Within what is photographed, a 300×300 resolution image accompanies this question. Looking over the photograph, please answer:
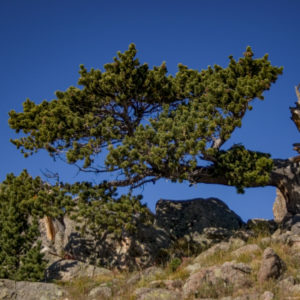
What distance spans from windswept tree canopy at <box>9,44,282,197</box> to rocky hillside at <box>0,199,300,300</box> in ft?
9.13

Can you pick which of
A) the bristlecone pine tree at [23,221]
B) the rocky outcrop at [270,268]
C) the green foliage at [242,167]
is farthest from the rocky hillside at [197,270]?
the green foliage at [242,167]

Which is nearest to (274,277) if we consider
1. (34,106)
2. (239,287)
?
(239,287)

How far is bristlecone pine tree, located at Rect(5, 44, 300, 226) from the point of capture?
17.7 m

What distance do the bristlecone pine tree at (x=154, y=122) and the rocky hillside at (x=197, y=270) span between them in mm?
2545

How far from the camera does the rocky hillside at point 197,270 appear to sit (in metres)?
12.0

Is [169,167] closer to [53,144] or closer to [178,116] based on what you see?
[178,116]

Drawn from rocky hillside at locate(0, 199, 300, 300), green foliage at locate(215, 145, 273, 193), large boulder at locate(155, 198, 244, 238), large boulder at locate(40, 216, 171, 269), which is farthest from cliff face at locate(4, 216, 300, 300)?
large boulder at locate(155, 198, 244, 238)

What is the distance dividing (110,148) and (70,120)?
3329 mm

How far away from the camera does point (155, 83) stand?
20.8m

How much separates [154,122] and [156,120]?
1002mm

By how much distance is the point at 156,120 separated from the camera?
19156 millimetres

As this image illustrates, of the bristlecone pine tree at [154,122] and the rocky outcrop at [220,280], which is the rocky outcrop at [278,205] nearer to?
the bristlecone pine tree at [154,122]

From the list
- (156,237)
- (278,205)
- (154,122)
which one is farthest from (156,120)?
(278,205)

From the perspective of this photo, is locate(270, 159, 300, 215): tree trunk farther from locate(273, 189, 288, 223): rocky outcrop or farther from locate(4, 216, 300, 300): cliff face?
locate(4, 216, 300, 300): cliff face
